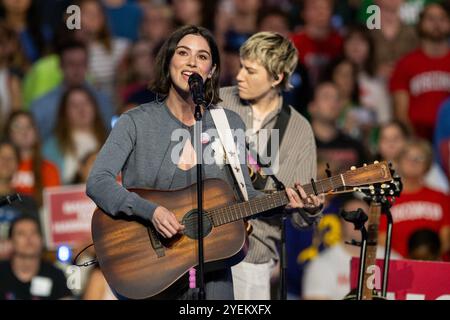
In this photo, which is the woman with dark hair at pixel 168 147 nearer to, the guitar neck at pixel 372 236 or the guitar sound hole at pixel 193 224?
the guitar sound hole at pixel 193 224

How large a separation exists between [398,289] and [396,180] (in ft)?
3.13

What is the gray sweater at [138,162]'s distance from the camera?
6988 mm

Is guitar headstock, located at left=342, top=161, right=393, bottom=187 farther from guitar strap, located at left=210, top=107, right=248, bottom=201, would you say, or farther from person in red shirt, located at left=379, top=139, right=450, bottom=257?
person in red shirt, located at left=379, top=139, right=450, bottom=257

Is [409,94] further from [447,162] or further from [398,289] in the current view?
[398,289]

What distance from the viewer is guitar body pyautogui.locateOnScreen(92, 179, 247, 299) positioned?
716cm

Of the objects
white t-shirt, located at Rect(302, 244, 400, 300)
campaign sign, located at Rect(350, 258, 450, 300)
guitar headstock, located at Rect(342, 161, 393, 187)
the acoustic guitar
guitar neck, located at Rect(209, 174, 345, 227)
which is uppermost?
guitar headstock, located at Rect(342, 161, 393, 187)

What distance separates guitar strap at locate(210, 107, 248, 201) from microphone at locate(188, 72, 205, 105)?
53 centimetres

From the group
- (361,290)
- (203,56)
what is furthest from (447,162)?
(203,56)

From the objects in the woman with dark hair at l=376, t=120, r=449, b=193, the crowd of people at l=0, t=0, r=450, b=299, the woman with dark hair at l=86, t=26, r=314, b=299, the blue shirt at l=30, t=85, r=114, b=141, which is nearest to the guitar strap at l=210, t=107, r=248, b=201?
the woman with dark hair at l=86, t=26, r=314, b=299

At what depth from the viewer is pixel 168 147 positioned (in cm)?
717

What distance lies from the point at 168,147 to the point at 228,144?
16.7 inches

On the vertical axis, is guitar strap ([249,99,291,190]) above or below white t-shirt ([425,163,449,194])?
above

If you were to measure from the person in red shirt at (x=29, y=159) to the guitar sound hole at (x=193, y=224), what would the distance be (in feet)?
14.4

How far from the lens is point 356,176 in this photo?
7355mm
